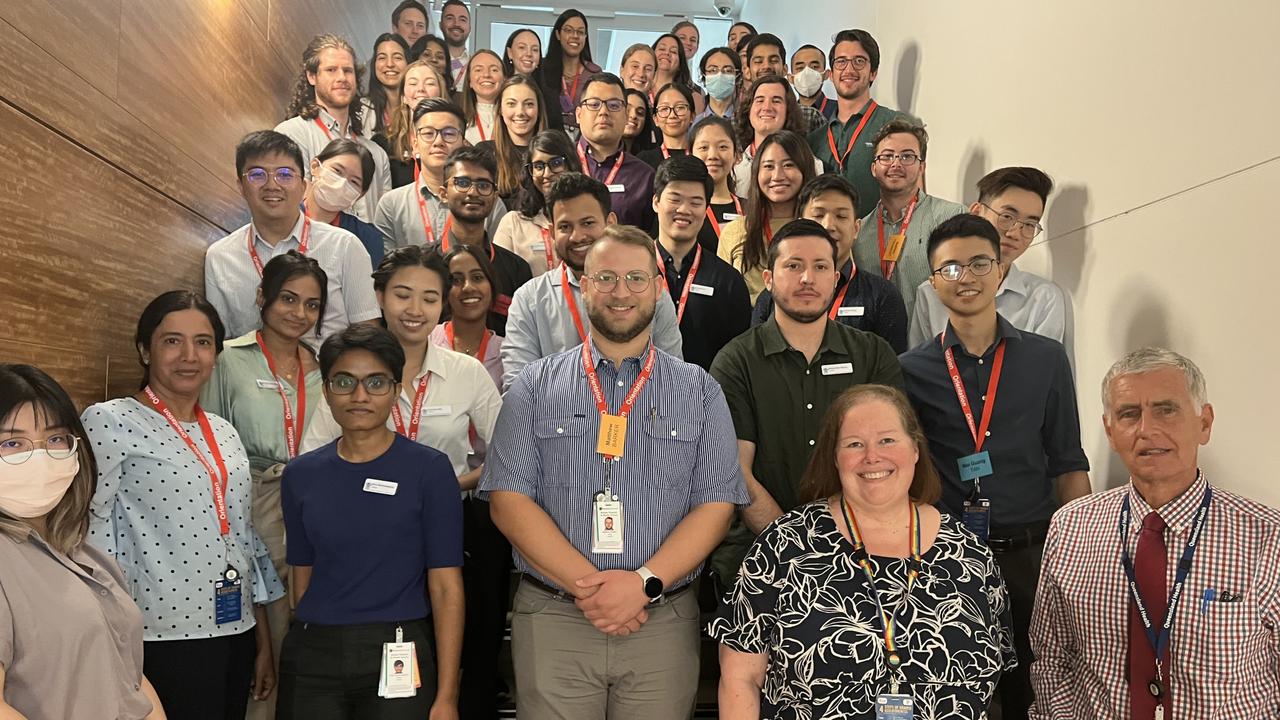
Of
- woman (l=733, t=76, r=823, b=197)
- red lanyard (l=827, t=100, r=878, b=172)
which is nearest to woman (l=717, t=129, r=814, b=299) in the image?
woman (l=733, t=76, r=823, b=197)

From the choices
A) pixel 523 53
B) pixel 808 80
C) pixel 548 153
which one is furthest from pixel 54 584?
pixel 523 53

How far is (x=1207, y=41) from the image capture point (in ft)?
10.6

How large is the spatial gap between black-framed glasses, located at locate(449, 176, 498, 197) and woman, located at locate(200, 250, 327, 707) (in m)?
1.07

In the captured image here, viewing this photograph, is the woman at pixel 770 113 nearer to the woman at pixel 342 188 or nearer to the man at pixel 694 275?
the man at pixel 694 275

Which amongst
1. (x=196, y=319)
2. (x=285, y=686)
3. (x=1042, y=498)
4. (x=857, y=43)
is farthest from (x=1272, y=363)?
(x=857, y=43)

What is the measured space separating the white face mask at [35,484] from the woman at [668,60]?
6.24 metres

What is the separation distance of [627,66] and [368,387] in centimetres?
514

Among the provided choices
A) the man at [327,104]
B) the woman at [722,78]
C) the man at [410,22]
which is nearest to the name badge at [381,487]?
the man at [327,104]

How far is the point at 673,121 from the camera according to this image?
19.9 ft

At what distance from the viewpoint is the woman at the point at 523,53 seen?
7.54m

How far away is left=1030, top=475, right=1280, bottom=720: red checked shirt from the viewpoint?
94.7 inches

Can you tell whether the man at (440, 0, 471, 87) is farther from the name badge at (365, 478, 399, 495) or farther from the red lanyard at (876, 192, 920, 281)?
the name badge at (365, 478, 399, 495)

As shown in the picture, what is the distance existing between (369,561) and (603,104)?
3.50 m

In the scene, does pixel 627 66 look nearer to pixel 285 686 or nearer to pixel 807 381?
pixel 807 381
